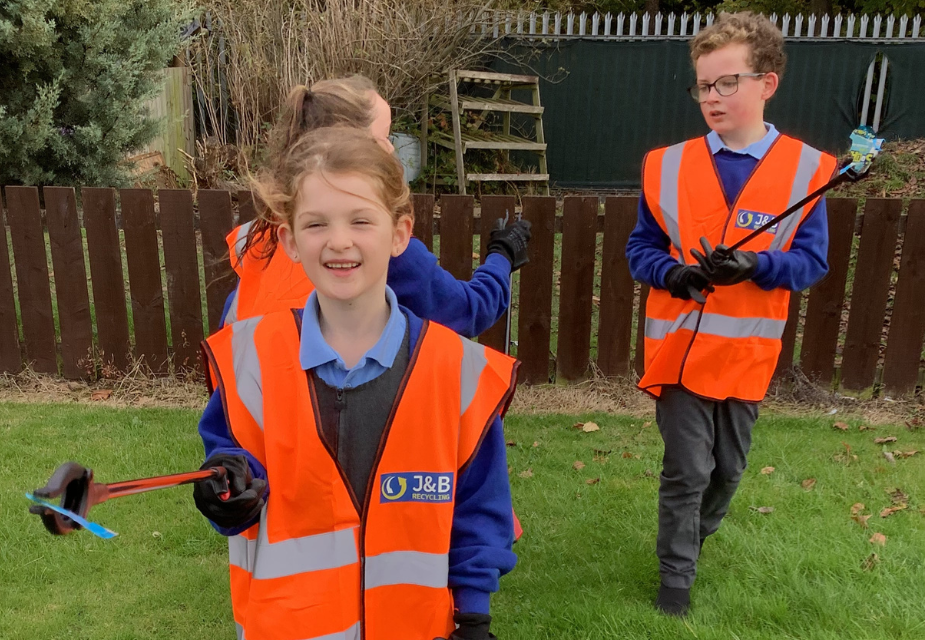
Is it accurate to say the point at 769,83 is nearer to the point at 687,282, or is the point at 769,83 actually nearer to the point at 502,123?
the point at 687,282

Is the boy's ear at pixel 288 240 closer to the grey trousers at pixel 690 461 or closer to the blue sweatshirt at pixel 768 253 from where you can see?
the blue sweatshirt at pixel 768 253

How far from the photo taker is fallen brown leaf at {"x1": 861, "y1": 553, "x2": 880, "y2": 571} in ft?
11.5

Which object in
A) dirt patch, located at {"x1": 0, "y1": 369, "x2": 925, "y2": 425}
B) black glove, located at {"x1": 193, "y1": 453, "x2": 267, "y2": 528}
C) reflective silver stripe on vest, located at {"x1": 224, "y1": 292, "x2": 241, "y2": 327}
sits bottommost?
dirt patch, located at {"x1": 0, "y1": 369, "x2": 925, "y2": 425}

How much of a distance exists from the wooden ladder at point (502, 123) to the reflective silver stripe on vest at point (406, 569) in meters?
8.87

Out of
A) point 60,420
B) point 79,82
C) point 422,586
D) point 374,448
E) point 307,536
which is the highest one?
point 79,82

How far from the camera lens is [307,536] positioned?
69.4 inches

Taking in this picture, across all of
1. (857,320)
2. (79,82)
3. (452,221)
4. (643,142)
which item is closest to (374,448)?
(452,221)

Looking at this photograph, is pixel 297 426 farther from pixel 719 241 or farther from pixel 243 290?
pixel 719 241

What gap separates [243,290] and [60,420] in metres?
3.36

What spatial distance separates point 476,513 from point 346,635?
399mm

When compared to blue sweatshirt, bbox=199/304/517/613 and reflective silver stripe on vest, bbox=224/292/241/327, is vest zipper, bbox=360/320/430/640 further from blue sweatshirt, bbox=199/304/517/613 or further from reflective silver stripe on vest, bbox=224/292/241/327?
reflective silver stripe on vest, bbox=224/292/241/327

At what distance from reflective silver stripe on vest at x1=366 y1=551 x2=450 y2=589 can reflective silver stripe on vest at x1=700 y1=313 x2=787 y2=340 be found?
1.65 m

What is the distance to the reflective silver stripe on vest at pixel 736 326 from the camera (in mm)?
3018

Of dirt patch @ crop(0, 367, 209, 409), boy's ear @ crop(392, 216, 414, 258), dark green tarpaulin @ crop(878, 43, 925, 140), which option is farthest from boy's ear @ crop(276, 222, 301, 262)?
dark green tarpaulin @ crop(878, 43, 925, 140)
